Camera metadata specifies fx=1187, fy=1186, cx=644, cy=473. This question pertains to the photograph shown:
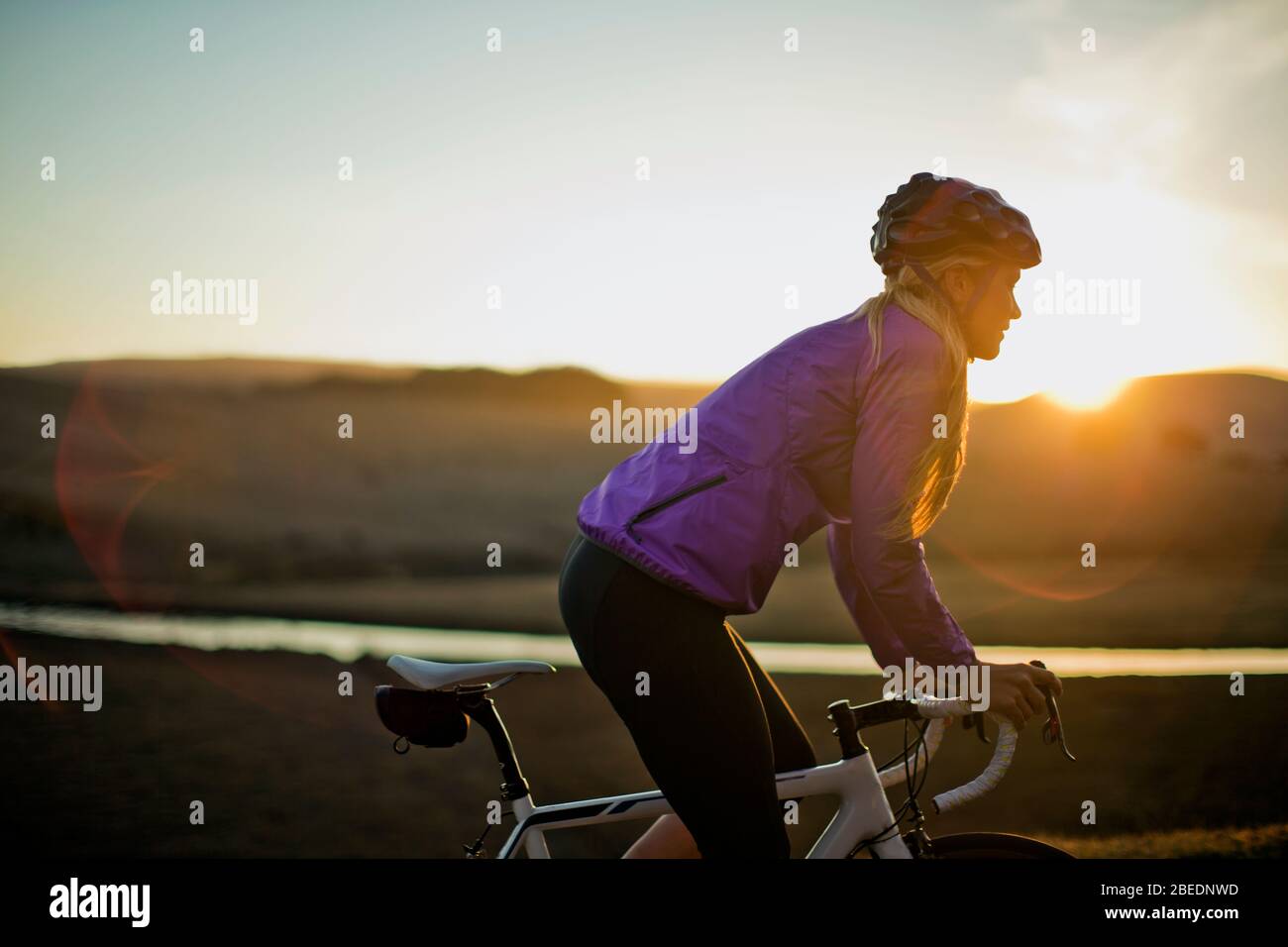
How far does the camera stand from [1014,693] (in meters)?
2.41

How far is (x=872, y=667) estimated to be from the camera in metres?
8.68

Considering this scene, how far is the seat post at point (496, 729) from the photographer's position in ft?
8.54

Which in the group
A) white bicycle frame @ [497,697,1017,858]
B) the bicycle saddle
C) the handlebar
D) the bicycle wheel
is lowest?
the bicycle wheel

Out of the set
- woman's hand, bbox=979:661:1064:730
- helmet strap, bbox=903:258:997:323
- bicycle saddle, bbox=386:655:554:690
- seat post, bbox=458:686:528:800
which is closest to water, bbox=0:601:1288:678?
seat post, bbox=458:686:528:800

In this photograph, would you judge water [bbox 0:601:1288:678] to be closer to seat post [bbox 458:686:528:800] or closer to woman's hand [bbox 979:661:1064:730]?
seat post [bbox 458:686:528:800]

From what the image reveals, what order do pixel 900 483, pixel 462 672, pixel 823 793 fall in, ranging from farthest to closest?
pixel 823 793
pixel 462 672
pixel 900 483

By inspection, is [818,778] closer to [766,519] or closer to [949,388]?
[766,519]

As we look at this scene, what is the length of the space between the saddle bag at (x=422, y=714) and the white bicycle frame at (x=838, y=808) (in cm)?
23

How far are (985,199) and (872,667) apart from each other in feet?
21.6

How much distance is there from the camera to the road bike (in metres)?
2.54

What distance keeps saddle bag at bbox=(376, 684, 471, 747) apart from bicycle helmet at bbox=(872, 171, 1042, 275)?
1336 millimetres

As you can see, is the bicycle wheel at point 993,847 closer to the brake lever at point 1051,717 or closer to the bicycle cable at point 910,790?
the bicycle cable at point 910,790

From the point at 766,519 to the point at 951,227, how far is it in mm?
730

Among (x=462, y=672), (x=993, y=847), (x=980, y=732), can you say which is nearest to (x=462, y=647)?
(x=462, y=672)
